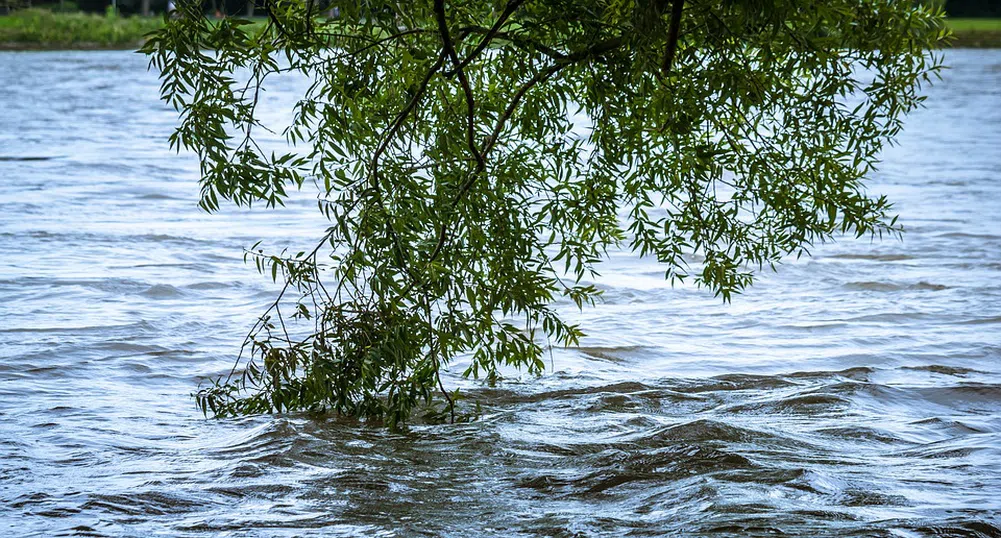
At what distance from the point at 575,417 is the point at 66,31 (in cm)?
6323

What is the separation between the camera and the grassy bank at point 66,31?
209ft

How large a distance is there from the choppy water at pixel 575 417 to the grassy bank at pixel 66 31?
52.2 metres

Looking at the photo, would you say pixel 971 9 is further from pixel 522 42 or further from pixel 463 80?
pixel 463 80

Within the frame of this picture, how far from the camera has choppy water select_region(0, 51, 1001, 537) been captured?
6090mm

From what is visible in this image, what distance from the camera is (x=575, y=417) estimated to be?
26.5ft

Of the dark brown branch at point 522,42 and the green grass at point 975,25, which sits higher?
the green grass at point 975,25

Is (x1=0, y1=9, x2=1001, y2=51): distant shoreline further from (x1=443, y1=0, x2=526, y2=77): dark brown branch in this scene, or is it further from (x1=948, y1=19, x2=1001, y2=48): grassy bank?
(x1=443, y1=0, x2=526, y2=77): dark brown branch

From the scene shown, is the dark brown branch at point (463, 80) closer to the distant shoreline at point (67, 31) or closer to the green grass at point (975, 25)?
the distant shoreline at point (67, 31)

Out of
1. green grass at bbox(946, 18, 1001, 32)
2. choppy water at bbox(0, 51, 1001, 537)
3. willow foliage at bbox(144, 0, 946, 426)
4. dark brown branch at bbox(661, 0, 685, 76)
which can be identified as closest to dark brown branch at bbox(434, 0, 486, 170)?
willow foliage at bbox(144, 0, 946, 426)

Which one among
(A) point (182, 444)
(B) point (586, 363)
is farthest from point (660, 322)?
(A) point (182, 444)

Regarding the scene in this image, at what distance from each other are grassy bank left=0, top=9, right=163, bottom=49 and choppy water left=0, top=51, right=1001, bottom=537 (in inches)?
2054

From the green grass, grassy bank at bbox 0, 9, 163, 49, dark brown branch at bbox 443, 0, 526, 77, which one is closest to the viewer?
dark brown branch at bbox 443, 0, 526, 77

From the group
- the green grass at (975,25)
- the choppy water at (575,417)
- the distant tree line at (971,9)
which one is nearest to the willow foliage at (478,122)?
the choppy water at (575,417)

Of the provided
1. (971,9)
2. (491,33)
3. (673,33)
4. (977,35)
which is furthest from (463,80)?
(971,9)
